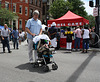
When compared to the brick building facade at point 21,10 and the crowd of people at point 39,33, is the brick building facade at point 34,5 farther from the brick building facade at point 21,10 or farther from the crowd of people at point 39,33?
the crowd of people at point 39,33

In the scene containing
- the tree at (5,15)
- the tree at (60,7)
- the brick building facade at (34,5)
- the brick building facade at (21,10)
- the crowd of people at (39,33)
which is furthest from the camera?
the brick building facade at (34,5)

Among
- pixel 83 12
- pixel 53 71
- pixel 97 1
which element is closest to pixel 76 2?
pixel 83 12

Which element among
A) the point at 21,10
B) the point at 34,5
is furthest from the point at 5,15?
the point at 34,5

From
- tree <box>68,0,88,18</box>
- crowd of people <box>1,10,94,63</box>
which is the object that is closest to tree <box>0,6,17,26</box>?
crowd of people <box>1,10,94,63</box>

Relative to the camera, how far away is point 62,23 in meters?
12.9

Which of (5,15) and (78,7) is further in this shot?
(78,7)

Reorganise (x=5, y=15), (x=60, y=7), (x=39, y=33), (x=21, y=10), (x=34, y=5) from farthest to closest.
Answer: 1. (x=34, y=5)
2. (x=60, y=7)
3. (x=21, y=10)
4. (x=5, y=15)
5. (x=39, y=33)

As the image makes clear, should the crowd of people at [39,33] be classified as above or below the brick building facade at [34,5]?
below

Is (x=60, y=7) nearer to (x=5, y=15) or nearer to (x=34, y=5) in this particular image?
(x=34, y=5)

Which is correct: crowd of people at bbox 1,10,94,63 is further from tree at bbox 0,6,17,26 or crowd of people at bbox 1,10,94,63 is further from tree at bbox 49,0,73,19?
tree at bbox 49,0,73,19

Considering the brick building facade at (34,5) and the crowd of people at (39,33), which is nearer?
the crowd of people at (39,33)

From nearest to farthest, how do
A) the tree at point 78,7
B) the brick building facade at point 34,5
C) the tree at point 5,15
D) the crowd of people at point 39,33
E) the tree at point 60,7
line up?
the crowd of people at point 39,33 < the tree at point 5,15 < the tree at point 60,7 < the brick building facade at point 34,5 < the tree at point 78,7

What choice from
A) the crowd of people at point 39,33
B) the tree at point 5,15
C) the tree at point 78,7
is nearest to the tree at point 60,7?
the tree at point 78,7

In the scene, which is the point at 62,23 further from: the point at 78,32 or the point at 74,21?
the point at 78,32
